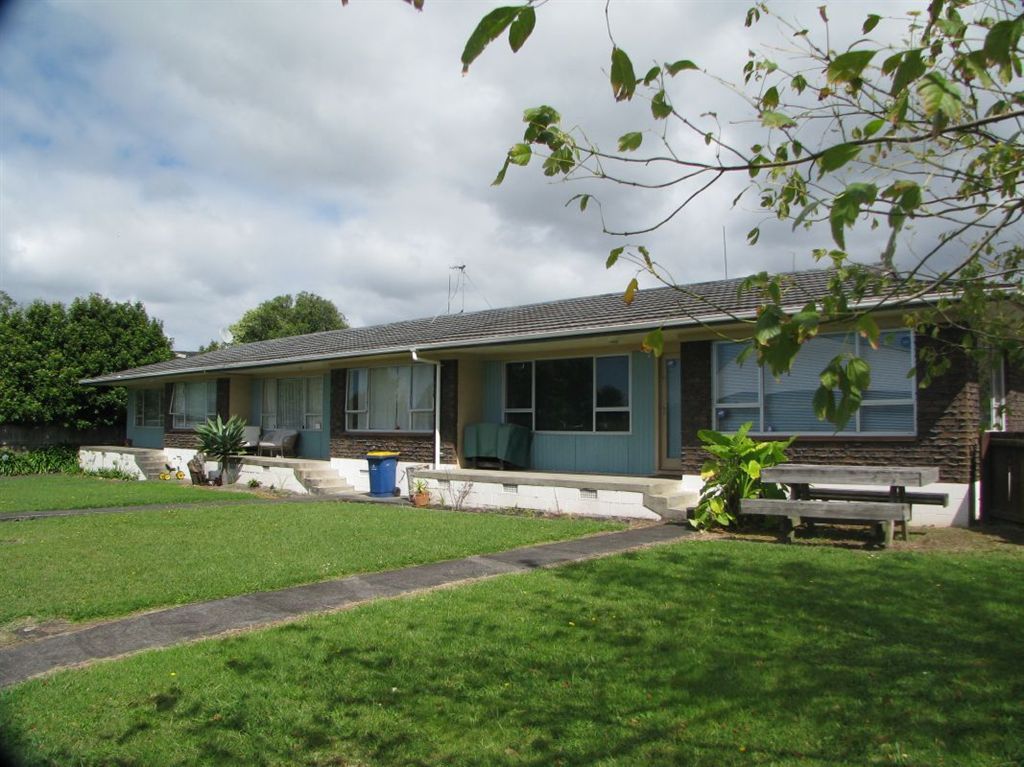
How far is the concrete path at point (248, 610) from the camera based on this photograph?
18.4ft

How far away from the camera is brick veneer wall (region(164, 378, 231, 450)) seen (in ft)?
80.1

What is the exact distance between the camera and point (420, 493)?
1559cm

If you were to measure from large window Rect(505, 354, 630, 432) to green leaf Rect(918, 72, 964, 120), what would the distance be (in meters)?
13.4

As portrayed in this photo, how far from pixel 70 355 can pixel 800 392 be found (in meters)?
27.3

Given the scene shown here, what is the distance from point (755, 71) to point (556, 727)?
12.5 ft

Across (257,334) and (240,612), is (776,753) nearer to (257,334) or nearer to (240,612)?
(240,612)

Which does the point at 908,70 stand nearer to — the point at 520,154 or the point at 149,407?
the point at 520,154

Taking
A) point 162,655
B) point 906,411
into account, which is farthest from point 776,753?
point 906,411

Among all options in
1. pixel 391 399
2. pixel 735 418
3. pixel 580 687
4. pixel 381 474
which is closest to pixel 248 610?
pixel 580 687

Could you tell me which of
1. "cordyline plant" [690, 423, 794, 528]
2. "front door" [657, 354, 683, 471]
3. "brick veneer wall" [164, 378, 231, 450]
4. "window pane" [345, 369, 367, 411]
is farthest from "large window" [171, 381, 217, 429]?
"cordyline plant" [690, 423, 794, 528]

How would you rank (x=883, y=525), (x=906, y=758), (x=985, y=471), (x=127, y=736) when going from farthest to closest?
1. (x=985, y=471)
2. (x=883, y=525)
3. (x=127, y=736)
4. (x=906, y=758)

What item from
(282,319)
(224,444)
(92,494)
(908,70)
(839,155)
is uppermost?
(282,319)

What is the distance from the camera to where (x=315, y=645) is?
5633mm

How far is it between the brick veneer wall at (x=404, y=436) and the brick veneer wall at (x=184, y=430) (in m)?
5.73
